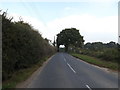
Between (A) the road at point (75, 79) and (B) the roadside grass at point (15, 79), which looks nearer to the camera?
(B) the roadside grass at point (15, 79)

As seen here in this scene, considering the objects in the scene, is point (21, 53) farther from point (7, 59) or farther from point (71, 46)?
point (71, 46)

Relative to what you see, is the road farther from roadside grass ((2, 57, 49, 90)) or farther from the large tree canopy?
the large tree canopy

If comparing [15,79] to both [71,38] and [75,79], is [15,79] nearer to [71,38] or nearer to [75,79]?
[75,79]

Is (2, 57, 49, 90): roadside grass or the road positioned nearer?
(2, 57, 49, 90): roadside grass

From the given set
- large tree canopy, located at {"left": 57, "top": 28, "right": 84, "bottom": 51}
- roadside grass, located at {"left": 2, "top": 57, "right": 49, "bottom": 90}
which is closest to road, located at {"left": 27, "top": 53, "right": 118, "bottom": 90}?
roadside grass, located at {"left": 2, "top": 57, "right": 49, "bottom": 90}

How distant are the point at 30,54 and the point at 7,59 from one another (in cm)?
1002

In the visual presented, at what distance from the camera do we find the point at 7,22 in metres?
15.9

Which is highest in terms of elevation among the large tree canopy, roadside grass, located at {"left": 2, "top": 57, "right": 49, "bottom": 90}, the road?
the large tree canopy

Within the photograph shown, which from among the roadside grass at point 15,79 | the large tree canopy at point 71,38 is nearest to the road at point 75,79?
the roadside grass at point 15,79

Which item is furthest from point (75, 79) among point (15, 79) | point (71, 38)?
point (71, 38)

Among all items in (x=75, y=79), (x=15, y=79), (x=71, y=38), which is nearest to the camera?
(x=15, y=79)

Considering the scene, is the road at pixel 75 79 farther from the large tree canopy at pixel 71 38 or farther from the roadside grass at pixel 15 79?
the large tree canopy at pixel 71 38

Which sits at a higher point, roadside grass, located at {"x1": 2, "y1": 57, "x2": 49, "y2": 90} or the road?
roadside grass, located at {"x1": 2, "y1": 57, "x2": 49, "y2": 90}

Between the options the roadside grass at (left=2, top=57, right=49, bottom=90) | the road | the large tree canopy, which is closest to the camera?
the roadside grass at (left=2, top=57, right=49, bottom=90)
